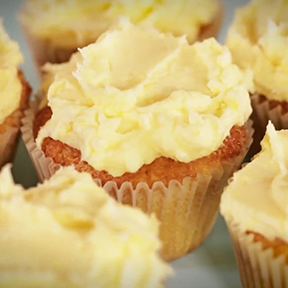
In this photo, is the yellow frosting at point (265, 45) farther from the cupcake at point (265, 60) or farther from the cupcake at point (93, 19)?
the cupcake at point (93, 19)

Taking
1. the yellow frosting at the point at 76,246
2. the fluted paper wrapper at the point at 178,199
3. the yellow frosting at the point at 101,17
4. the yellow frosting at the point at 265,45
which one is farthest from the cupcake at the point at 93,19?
the yellow frosting at the point at 76,246

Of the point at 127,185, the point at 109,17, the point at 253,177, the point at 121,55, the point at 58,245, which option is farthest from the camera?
the point at 109,17

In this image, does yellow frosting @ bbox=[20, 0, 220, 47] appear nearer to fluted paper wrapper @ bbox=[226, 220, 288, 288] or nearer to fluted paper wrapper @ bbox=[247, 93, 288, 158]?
fluted paper wrapper @ bbox=[247, 93, 288, 158]

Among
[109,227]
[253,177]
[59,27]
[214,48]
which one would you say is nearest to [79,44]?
[59,27]

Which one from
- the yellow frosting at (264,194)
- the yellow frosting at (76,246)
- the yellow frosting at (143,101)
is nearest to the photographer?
the yellow frosting at (76,246)

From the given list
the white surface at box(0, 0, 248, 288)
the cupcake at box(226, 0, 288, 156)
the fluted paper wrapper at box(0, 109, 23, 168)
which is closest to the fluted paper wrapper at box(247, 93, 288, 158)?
the cupcake at box(226, 0, 288, 156)

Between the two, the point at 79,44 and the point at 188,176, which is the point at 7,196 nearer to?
the point at 188,176
